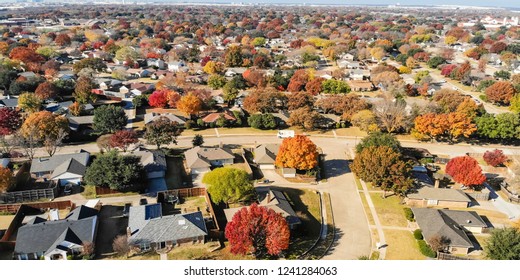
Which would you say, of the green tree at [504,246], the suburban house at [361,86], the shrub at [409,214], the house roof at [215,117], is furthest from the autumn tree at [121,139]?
the suburban house at [361,86]

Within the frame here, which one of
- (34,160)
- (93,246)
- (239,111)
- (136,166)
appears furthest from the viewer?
(239,111)

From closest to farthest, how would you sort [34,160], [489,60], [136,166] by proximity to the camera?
[136,166] < [34,160] < [489,60]

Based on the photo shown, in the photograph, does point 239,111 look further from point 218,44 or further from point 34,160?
point 218,44

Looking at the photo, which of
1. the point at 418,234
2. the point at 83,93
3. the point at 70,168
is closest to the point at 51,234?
the point at 70,168

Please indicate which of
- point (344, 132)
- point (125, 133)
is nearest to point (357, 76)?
point (344, 132)

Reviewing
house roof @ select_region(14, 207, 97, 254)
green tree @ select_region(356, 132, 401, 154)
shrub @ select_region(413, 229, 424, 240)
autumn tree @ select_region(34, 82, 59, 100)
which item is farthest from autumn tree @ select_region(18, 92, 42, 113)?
shrub @ select_region(413, 229, 424, 240)

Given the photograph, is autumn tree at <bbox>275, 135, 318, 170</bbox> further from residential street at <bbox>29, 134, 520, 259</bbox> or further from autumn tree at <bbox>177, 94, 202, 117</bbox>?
autumn tree at <bbox>177, 94, 202, 117</bbox>

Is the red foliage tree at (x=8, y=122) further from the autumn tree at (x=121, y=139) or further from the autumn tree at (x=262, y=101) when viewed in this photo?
the autumn tree at (x=262, y=101)
